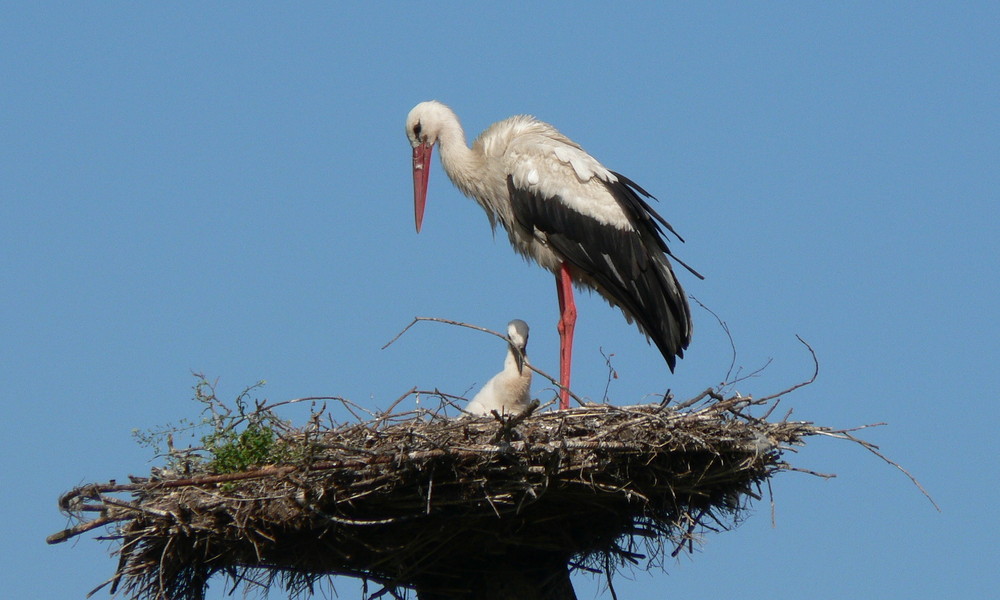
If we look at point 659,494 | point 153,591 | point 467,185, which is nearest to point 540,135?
point 467,185

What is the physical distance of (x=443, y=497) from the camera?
6.27 metres

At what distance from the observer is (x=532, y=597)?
673cm

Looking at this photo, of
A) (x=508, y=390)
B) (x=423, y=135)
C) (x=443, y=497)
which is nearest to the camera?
(x=443, y=497)

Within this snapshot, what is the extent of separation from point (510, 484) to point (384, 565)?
837mm

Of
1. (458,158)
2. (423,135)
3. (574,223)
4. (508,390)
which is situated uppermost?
(423,135)

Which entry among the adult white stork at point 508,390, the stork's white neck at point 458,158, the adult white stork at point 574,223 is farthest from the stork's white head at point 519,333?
the stork's white neck at point 458,158

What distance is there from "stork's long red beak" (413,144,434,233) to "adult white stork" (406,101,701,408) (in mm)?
299

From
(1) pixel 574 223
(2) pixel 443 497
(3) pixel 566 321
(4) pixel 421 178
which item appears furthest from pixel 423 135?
(2) pixel 443 497

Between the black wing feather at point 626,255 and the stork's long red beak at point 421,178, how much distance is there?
795 millimetres

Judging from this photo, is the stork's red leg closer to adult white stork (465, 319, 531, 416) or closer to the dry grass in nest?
adult white stork (465, 319, 531, 416)

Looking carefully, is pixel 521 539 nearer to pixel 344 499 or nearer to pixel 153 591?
pixel 344 499

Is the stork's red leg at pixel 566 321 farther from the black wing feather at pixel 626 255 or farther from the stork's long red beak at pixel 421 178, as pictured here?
the stork's long red beak at pixel 421 178

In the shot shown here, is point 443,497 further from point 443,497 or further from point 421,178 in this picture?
point 421,178

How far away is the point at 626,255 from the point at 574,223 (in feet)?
1.16
